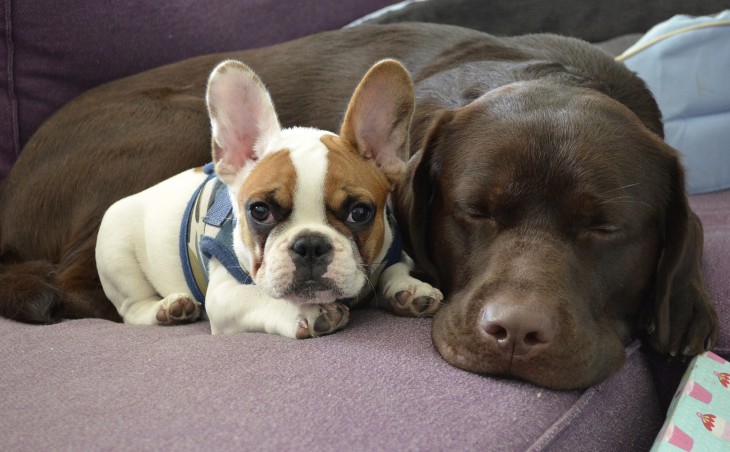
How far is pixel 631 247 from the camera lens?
1628 mm

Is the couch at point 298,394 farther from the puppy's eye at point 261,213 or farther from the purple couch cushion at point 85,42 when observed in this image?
the purple couch cushion at point 85,42

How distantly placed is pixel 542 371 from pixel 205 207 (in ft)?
3.22

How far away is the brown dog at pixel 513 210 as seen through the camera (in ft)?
4.91

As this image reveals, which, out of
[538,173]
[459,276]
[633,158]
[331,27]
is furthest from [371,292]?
[331,27]

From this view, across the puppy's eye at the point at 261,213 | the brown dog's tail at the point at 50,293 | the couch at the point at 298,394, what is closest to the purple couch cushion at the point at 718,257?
the couch at the point at 298,394

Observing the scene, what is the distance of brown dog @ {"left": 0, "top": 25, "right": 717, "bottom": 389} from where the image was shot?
1.50m

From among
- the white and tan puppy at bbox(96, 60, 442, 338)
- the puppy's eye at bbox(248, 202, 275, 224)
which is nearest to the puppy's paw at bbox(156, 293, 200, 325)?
the white and tan puppy at bbox(96, 60, 442, 338)

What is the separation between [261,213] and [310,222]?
0.11 m

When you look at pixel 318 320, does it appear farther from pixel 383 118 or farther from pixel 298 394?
pixel 383 118

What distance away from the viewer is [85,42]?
2742mm

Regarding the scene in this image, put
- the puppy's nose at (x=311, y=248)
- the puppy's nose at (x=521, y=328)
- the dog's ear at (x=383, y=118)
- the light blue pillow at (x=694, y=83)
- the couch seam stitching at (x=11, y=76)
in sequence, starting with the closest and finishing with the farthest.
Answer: the puppy's nose at (x=521, y=328) < the puppy's nose at (x=311, y=248) < the dog's ear at (x=383, y=118) < the couch seam stitching at (x=11, y=76) < the light blue pillow at (x=694, y=83)

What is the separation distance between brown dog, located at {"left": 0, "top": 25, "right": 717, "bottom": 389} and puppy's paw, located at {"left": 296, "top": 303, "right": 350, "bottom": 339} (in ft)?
0.70

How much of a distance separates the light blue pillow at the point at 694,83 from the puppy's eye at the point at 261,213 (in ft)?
6.24

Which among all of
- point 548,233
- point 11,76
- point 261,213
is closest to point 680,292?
point 548,233
